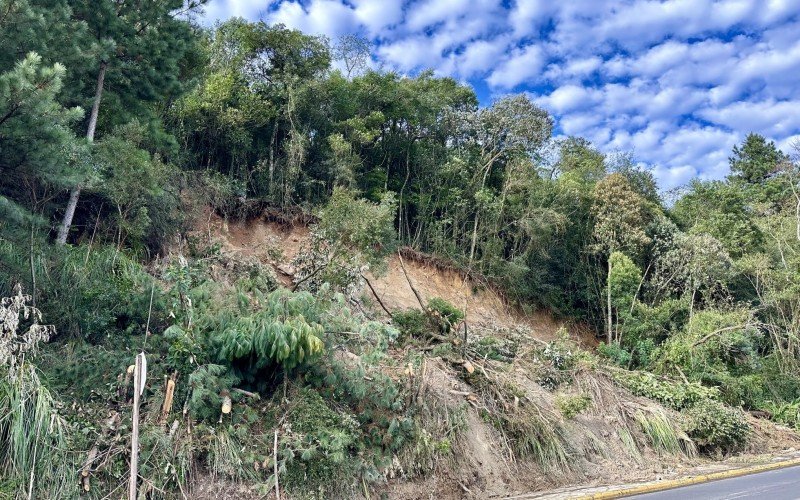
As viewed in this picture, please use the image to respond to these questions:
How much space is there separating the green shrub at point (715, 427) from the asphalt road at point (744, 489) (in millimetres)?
1796

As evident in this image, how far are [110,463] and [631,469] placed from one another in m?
9.39

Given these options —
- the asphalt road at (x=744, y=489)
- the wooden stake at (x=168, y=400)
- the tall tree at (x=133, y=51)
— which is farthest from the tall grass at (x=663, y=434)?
the tall tree at (x=133, y=51)

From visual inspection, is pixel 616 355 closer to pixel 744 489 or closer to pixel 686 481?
pixel 686 481

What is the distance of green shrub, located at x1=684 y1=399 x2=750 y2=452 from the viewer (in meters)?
13.0

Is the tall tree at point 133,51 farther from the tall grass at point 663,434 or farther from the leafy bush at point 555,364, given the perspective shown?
the tall grass at point 663,434

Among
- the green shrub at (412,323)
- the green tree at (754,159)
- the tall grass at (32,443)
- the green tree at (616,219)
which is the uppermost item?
the green tree at (754,159)

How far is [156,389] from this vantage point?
7.34m

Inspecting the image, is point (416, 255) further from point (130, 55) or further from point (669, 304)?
point (130, 55)

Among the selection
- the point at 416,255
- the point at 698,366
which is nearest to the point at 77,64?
the point at 416,255

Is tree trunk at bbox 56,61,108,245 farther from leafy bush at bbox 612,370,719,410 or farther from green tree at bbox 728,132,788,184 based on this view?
green tree at bbox 728,132,788,184

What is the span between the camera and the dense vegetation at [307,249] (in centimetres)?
718

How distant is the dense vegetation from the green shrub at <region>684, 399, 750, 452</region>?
6cm

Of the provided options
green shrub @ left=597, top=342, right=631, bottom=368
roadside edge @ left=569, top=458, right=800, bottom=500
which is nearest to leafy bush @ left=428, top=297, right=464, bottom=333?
roadside edge @ left=569, top=458, right=800, bottom=500

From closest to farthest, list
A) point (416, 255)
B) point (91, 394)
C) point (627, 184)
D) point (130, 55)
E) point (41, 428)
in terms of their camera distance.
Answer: point (41, 428)
point (91, 394)
point (130, 55)
point (416, 255)
point (627, 184)
